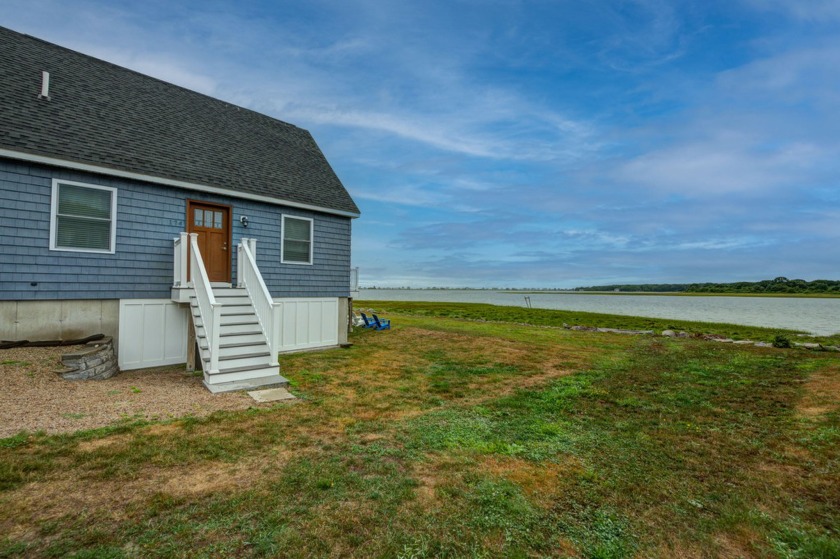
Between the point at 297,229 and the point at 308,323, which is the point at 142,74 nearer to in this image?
the point at 297,229

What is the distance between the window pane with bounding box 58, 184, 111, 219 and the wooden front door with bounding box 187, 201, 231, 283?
1587 mm

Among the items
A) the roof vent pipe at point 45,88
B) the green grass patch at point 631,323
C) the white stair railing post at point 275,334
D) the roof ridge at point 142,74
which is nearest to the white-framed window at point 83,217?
the roof vent pipe at point 45,88

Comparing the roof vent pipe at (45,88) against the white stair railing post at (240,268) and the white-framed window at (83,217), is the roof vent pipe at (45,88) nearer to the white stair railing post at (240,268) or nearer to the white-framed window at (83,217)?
the white-framed window at (83,217)

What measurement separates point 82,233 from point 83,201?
67 centimetres

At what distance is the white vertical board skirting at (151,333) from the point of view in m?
8.23

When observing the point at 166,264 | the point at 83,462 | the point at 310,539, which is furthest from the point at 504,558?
the point at 166,264

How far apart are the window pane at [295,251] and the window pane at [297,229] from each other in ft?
0.49

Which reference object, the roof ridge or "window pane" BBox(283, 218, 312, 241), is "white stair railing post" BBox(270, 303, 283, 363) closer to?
"window pane" BBox(283, 218, 312, 241)

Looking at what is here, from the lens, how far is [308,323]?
37.3 feet

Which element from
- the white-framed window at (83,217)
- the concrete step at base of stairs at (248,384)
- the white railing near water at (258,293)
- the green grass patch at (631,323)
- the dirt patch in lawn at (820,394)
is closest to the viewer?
the dirt patch in lawn at (820,394)

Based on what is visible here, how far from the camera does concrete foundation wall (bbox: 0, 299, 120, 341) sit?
7121 millimetres

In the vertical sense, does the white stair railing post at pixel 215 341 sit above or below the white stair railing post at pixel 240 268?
below

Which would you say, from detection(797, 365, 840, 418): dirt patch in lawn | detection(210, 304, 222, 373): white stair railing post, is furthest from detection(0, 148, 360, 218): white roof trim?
detection(797, 365, 840, 418): dirt patch in lawn

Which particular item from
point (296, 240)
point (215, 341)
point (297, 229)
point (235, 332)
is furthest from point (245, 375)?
point (297, 229)
